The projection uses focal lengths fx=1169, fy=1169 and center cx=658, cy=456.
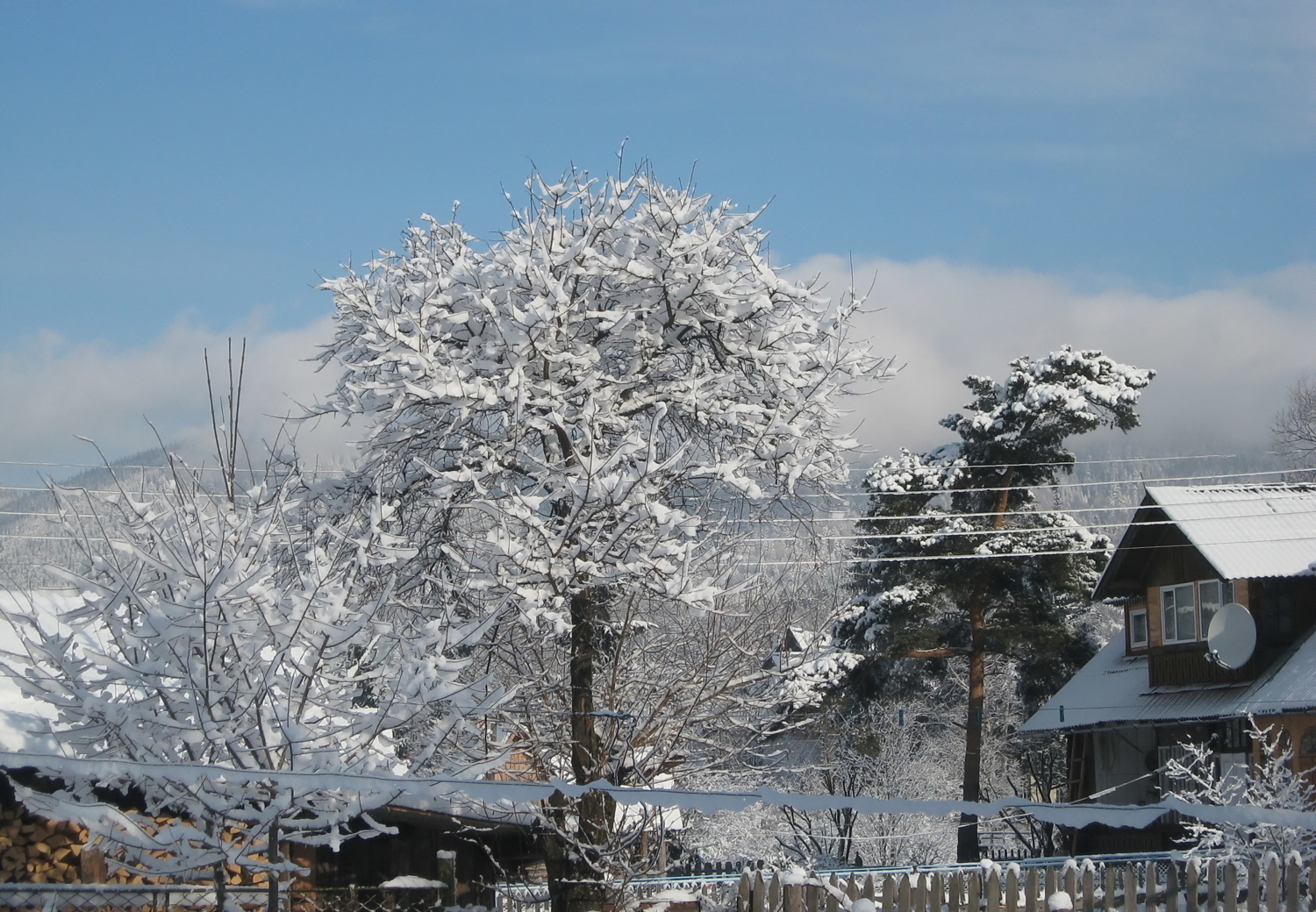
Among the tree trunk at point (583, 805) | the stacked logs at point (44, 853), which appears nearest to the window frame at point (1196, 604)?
the tree trunk at point (583, 805)

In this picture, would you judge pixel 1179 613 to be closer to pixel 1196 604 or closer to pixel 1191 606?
pixel 1191 606

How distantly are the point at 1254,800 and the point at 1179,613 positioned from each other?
8.08m

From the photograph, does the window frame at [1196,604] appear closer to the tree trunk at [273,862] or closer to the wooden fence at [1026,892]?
the wooden fence at [1026,892]

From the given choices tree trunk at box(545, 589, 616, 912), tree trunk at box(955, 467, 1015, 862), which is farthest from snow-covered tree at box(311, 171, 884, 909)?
tree trunk at box(955, 467, 1015, 862)

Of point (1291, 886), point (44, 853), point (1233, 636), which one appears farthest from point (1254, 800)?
point (44, 853)

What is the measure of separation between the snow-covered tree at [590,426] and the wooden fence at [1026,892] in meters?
2.61

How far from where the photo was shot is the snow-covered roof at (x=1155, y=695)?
20.4 metres

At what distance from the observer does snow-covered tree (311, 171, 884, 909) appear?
A: 9.27 meters

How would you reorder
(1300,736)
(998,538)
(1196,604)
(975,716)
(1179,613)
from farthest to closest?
(975,716)
(998,538)
(1179,613)
(1196,604)
(1300,736)

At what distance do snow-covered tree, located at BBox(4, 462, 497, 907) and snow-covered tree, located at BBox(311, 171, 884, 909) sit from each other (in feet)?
6.19

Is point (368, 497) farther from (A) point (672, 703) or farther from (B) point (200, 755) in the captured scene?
(B) point (200, 755)

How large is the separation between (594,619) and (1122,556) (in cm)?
1802

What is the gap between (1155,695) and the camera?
24.3 m

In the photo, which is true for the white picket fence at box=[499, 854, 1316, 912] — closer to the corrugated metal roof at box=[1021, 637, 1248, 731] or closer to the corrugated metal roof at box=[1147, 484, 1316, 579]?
the corrugated metal roof at box=[1021, 637, 1248, 731]
